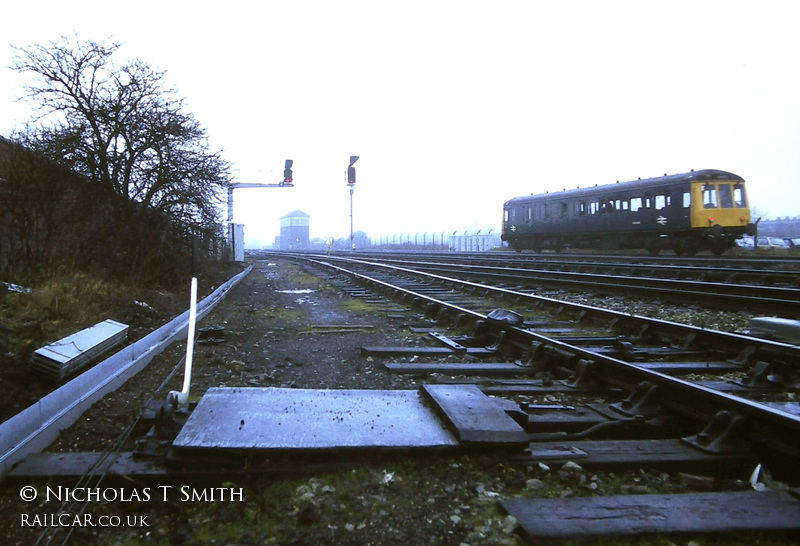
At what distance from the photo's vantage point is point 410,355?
5590mm

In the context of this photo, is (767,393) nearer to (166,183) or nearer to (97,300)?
(97,300)

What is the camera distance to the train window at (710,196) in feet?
63.5

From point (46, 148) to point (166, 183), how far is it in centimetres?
248

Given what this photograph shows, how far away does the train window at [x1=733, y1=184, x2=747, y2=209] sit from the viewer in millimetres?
19719

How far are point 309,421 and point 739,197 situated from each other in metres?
21.4

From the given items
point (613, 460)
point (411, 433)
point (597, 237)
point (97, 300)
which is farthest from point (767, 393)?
point (597, 237)

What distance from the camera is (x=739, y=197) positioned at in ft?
65.1

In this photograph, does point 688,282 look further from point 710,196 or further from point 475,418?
point 710,196

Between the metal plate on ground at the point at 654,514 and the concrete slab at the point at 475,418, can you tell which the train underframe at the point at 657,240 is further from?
the metal plate on ground at the point at 654,514

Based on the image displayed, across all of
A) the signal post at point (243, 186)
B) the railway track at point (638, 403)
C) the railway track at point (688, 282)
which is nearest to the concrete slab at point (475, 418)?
the railway track at point (638, 403)

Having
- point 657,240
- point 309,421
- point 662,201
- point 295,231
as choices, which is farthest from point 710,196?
point 295,231

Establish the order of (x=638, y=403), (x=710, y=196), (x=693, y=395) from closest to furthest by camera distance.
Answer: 1. (x=693, y=395)
2. (x=638, y=403)
3. (x=710, y=196)

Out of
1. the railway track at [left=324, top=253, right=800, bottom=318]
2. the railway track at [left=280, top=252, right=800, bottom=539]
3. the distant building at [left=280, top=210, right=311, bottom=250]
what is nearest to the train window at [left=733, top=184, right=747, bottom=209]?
the railway track at [left=324, top=253, right=800, bottom=318]

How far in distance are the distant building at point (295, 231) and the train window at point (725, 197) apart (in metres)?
66.9
